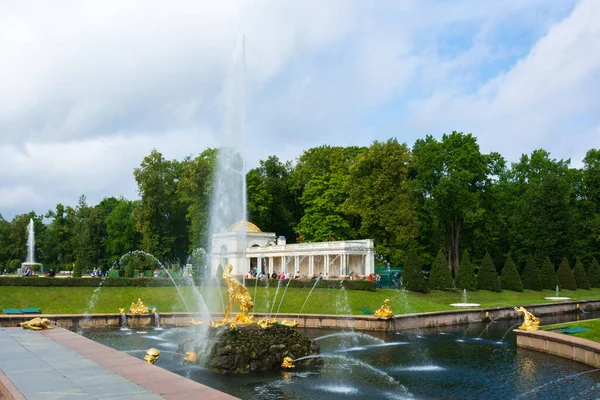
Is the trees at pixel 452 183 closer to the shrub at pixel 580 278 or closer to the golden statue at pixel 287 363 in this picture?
the shrub at pixel 580 278

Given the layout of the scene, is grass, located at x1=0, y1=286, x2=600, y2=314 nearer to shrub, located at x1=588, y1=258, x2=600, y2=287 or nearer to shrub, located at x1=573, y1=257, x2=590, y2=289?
shrub, located at x1=573, y1=257, x2=590, y2=289

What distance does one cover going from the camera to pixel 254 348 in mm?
18203

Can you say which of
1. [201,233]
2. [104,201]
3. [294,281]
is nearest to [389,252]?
[294,281]

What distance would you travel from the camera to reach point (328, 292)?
1549 inches

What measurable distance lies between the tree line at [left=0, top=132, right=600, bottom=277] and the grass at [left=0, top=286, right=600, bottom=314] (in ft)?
43.9

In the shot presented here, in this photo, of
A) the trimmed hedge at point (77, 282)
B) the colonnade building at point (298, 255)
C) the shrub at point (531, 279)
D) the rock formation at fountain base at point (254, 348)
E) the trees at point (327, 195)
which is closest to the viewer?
the rock formation at fountain base at point (254, 348)

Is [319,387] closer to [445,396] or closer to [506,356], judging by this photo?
[445,396]

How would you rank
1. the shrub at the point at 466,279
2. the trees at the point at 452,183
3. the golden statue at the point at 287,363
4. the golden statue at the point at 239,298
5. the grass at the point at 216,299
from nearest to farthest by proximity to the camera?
1. the golden statue at the point at 287,363
2. the golden statue at the point at 239,298
3. the grass at the point at 216,299
4. the shrub at the point at 466,279
5. the trees at the point at 452,183

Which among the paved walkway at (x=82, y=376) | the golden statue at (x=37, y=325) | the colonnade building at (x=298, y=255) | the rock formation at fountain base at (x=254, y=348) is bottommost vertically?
the rock formation at fountain base at (x=254, y=348)

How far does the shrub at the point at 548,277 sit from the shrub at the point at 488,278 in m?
9.34

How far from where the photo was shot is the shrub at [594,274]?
5847 cm

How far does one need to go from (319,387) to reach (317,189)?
49725mm

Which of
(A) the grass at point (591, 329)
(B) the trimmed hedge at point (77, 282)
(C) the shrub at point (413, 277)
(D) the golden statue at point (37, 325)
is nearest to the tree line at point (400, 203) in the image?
(C) the shrub at point (413, 277)

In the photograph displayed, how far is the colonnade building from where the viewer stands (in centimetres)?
5209
